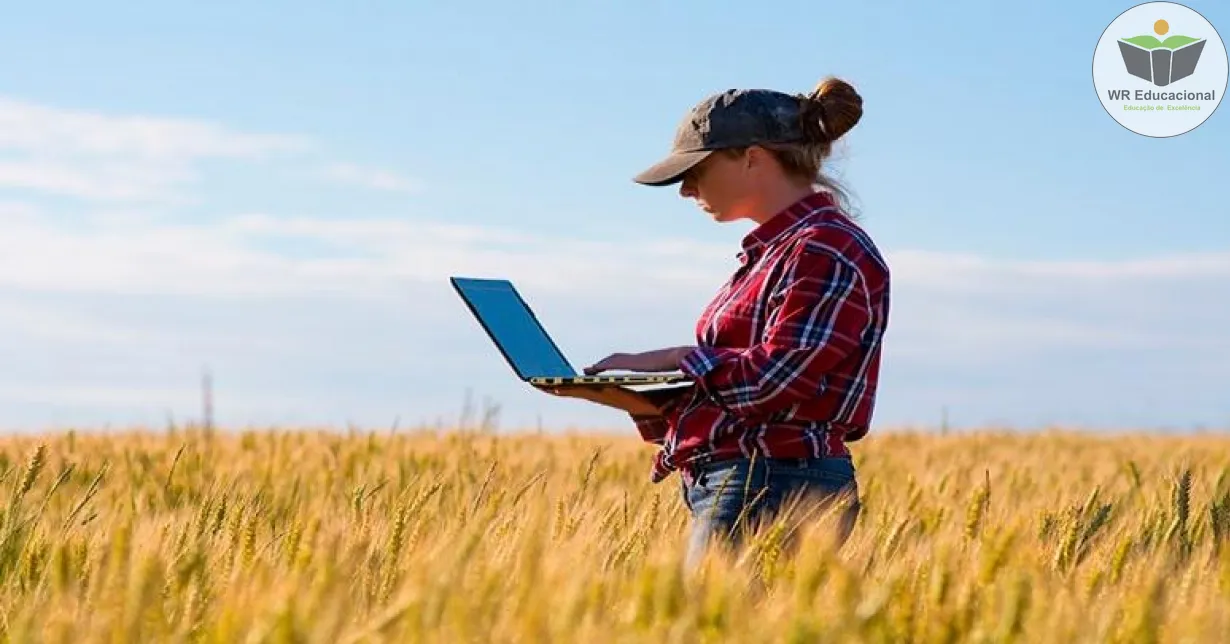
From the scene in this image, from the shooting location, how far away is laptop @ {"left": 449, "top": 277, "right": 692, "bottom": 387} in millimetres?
3057

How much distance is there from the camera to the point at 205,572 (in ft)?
9.02

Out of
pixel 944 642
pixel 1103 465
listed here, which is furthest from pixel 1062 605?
pixel 1103 465

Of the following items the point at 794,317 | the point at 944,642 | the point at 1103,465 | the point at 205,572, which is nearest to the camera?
the point at 944,642

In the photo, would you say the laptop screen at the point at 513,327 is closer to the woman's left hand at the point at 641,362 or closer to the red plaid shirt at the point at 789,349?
the woman's left hand at the point at 641,362

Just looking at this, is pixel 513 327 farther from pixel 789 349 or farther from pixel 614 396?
pixel 789 349

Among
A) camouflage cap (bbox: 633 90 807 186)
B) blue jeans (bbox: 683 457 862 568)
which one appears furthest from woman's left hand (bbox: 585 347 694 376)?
camouflage cap (bbox: 633 90 807 186)

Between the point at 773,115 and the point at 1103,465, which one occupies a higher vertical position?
the point at 773,115

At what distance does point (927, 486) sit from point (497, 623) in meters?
3.46

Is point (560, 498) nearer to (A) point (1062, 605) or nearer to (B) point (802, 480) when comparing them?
(B) point (802, 480)

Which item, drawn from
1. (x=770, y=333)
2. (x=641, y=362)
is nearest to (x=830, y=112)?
(x=770, y=333)

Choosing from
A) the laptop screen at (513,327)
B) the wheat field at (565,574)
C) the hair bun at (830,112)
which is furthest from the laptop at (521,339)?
the hair bun at (830,112)

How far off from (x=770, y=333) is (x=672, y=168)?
16.0 inches

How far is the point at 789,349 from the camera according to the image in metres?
3.04

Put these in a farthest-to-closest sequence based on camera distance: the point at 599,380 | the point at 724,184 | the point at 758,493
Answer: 1. the point at 724,184
2. the point at 758,493
3. the point at 599,380
